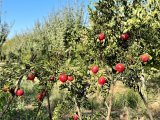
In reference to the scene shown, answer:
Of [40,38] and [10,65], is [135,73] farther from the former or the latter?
[40,38]

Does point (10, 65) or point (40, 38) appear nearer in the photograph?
point (10, 65)

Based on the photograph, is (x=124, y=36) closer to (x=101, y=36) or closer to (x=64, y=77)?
(x=101, y=36)

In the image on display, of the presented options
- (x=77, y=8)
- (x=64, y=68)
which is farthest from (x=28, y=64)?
(x=77, y=8)

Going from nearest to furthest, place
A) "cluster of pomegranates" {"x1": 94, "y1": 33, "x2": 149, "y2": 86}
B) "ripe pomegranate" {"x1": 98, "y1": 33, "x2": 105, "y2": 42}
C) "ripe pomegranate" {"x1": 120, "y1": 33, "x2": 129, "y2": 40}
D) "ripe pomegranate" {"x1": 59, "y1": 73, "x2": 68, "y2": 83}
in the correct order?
1. "ripe pomegranate" {"x1": 59, "y1": 73, "x2": 68, "y2": 83}
2. "cluster of pomegranates" {"x1": 94, "y1": 33, "x2": 149, "y2": 86}
3. "ripe pomegranate" {"x1": 98, "y1": 33, "x2": 105, "y2": 42}
4. "ripe pomegranate" {"x1": 120, "y1": 33, "x2": 129, "y2": 40}

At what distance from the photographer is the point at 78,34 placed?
21.4 ft

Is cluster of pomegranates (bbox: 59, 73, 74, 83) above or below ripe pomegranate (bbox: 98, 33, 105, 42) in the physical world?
below

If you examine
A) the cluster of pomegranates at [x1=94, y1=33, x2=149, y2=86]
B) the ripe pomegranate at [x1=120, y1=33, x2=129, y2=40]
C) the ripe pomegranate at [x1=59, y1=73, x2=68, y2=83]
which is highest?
the ripe pomegranate at [x1=120, y1=33, x2=129, y2=40]

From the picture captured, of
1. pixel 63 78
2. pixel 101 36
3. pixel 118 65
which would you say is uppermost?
pixel 101 36

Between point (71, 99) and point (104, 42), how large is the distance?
38.7 inches

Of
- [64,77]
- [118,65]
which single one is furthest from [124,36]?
[64,77]

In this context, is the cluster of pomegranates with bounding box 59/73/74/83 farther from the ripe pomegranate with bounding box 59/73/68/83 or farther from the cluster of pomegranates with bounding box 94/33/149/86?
the cluster of pomegranates with bounding box 94/33/149/86

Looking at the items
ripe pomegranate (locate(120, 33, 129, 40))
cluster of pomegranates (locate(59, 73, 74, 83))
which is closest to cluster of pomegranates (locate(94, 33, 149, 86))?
ripe pomegranate (locate(120, 33, 129, 40))

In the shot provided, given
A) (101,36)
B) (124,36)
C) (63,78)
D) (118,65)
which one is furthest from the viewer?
(124,36)

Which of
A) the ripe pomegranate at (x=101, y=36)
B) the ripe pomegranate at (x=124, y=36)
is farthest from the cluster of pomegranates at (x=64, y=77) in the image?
the ripe pomegranate at (x=124, y=36)
